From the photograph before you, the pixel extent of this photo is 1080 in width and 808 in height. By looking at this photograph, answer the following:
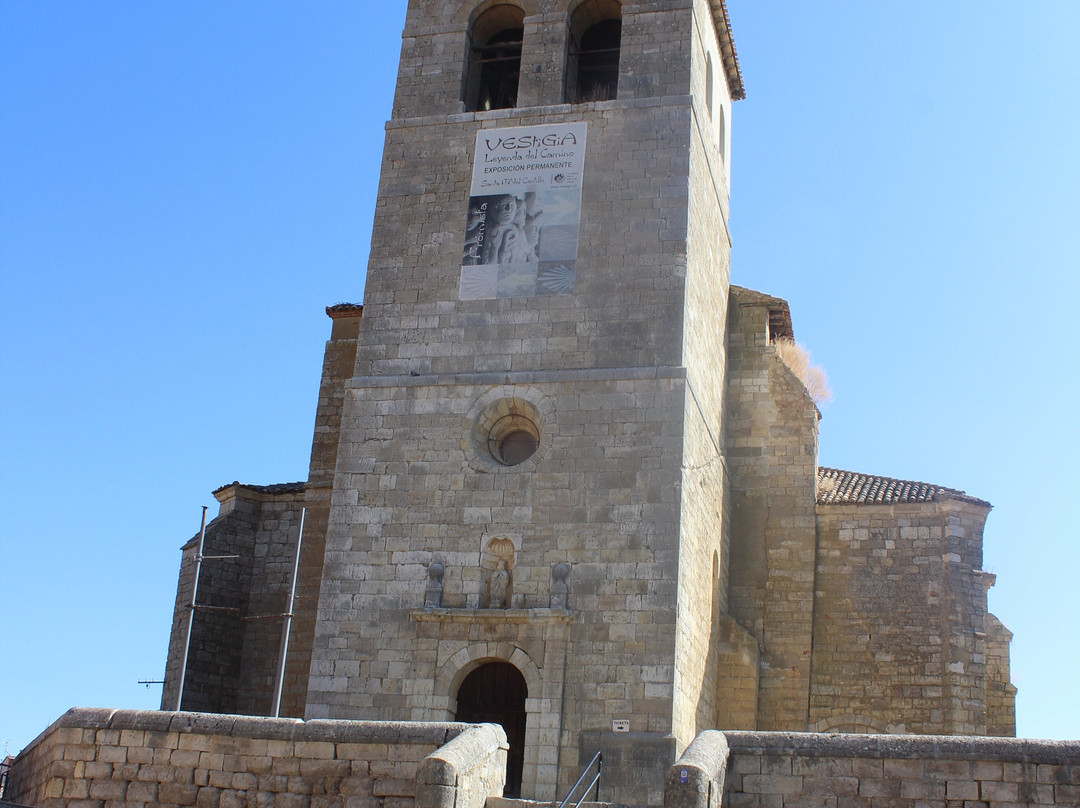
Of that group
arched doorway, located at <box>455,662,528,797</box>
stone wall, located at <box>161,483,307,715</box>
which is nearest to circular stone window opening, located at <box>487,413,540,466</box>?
arched doorway, located at <box>455,662,528,797</box>

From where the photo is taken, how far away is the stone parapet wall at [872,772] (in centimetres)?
975

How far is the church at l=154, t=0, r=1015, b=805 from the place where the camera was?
1500 cm

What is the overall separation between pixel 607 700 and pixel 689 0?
994 cm

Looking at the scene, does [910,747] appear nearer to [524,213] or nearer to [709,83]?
[524,213]

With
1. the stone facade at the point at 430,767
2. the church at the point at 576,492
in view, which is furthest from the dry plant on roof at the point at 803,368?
the stone facade at the point at 430,767

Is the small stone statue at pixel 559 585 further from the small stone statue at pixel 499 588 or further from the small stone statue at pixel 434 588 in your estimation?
the small stone statue at pixel 434 588

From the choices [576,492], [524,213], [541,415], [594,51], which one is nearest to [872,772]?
[576,492]

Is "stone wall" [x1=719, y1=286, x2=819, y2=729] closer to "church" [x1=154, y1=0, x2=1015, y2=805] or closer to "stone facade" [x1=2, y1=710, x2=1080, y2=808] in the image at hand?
"church" [x1=154, y1=0, x2=1015, y2=805]

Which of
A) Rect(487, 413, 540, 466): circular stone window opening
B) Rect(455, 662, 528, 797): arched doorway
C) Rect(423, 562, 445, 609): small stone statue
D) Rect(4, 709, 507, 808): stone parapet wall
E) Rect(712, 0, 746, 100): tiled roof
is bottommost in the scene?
Rect(4, 709, 507, 808): stone parapet wall

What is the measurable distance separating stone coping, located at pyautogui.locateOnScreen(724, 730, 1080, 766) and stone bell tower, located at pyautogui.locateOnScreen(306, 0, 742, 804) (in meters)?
3.69

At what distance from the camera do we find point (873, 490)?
20000 mm

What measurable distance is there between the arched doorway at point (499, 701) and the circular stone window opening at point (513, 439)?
2.64m

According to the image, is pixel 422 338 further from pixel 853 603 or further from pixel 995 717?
pixel 995 717

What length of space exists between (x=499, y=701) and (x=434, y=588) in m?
1.63
